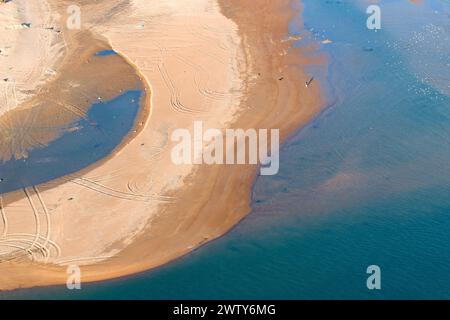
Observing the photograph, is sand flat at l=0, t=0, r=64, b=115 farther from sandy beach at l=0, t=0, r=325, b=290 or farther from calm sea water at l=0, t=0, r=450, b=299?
calm sea water at l=0, t=0, r=450, b=299

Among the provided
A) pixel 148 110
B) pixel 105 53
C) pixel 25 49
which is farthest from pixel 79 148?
pixel 25 49

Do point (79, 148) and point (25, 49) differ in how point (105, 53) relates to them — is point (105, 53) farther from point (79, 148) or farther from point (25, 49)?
point (79, 148)

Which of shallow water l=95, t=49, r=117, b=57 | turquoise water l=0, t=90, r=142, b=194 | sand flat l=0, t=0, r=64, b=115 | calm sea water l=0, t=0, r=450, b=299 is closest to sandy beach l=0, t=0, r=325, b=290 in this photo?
sand flat l=0, t=0, r=64, b=115

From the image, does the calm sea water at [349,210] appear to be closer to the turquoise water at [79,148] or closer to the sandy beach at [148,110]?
the sandy beach at [148,110]

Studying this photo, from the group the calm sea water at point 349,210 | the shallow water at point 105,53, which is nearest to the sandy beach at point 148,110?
the shallow water at point 105,53

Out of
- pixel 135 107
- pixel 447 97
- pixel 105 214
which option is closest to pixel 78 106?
pixel 135 107

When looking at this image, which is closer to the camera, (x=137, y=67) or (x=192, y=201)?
(x=192, y=201)

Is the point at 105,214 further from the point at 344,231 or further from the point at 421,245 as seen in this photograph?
the point at 421,245
